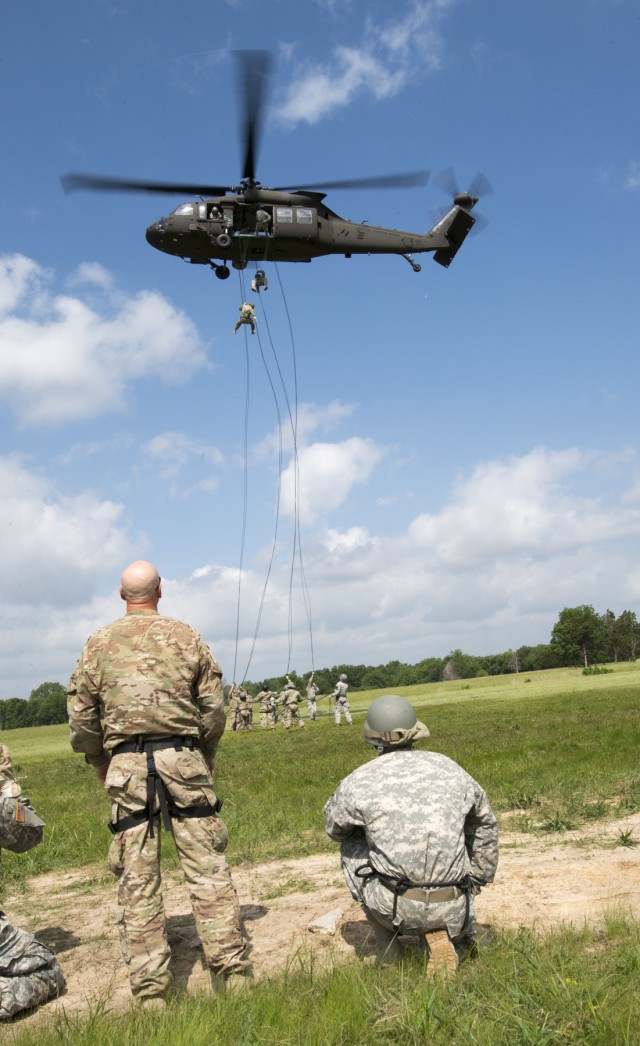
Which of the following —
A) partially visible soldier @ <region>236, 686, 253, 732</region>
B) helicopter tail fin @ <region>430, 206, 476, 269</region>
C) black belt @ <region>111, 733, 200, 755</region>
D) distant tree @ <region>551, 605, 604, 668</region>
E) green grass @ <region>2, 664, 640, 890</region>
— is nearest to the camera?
black belt @ <region>111, 733, 200, 755</region>

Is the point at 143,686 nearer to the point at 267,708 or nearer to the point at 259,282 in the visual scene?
the point at 259,282

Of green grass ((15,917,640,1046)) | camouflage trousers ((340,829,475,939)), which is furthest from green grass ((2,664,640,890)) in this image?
green grass ((15,917,640,1046))

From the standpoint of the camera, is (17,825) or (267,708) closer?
(17,825)

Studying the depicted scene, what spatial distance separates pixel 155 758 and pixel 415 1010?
1980 millimetres

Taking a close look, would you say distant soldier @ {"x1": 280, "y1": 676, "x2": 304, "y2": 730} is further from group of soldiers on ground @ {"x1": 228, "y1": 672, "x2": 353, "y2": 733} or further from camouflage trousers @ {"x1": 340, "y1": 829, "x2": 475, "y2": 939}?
camouflage trousers @ {"x1": 340, "y1": 829, "x2": 475, "y2": 939}

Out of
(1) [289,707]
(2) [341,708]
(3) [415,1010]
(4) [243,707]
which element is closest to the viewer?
(3) [415,1010]

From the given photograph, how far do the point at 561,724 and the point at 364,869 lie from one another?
54.0ft

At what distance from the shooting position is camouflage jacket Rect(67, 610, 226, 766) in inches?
191

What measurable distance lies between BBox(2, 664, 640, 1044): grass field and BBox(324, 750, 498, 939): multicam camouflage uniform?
30 centimetres

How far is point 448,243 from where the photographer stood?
19500 millimetres

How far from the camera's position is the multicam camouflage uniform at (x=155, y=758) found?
15.1ft

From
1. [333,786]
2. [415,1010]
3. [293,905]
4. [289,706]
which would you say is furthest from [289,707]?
[415,1010]

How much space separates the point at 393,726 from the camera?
15.9 ft

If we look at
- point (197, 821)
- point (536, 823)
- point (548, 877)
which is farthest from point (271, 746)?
point (197, 821)
